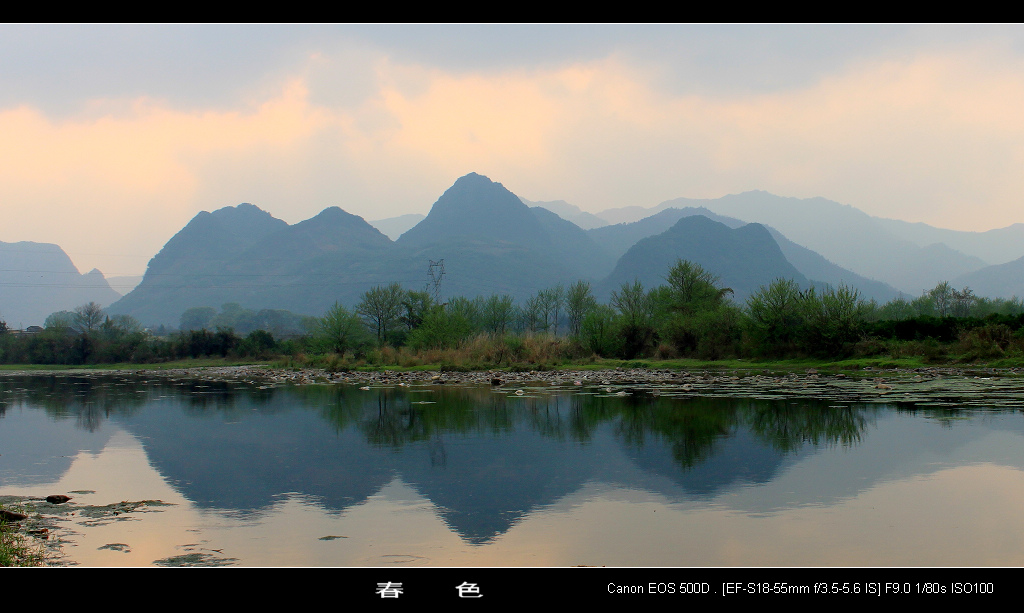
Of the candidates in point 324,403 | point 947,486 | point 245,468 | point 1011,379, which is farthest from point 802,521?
point 1011,379

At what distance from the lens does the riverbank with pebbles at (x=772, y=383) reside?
21.1 meters

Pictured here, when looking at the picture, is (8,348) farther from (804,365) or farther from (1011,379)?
(1011,379)

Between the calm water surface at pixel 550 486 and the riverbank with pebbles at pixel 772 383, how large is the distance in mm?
2883

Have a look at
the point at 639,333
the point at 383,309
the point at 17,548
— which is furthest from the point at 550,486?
the point at 383,309

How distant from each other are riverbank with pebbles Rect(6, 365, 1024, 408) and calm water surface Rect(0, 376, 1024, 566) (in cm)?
288

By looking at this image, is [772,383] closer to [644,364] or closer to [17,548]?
[644,364]

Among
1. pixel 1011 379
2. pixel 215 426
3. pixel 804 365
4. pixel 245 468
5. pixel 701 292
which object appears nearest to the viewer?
pixel 245 468

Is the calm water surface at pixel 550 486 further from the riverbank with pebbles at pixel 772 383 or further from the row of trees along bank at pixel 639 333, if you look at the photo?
the row of trees along bank at pixel 639 333

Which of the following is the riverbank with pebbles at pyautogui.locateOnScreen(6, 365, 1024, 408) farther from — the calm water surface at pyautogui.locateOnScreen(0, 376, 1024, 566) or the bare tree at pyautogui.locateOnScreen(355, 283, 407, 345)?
the bare tree at pyautogui.locateOnScreen(355, 283, 407, 345)

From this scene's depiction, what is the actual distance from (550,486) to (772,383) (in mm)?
21272

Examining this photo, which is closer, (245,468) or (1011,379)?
(245,468)

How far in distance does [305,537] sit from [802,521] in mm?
5650
